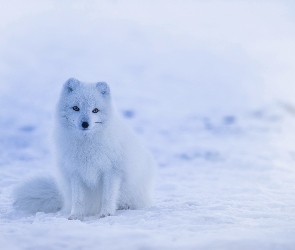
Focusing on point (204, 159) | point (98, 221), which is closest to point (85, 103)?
point (98, 221)

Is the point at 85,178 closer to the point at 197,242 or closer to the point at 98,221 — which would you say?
the point at 98,221

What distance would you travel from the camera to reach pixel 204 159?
27.2ft

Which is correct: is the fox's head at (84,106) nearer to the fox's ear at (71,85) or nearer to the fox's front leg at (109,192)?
the fox's ear at (71,85)

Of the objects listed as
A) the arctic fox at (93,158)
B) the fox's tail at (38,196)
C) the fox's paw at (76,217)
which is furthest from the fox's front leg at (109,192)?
the fox's tail at (38,196)

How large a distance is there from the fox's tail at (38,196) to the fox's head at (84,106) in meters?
0.87

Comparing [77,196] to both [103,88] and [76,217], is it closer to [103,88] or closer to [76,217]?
[76,217]

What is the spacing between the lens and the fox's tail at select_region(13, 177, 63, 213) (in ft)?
13.6

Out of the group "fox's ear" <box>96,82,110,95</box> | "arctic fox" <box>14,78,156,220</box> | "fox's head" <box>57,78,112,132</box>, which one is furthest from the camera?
"fox's ear" <box>96,82,110,95</box>

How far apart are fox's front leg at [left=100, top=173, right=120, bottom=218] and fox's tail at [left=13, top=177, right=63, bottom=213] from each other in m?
0.60

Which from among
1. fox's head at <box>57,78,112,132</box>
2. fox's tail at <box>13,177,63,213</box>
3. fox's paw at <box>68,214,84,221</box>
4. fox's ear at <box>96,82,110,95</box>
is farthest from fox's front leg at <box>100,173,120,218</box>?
fox's ear at <box>96,82,110,95</box>

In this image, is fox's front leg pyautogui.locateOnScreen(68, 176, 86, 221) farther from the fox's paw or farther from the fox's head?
the fox's head

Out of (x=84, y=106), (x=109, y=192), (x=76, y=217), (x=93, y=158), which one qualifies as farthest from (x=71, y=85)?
(x=76, y=217)

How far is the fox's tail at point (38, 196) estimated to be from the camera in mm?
4133

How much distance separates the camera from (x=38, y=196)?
4176 mm
